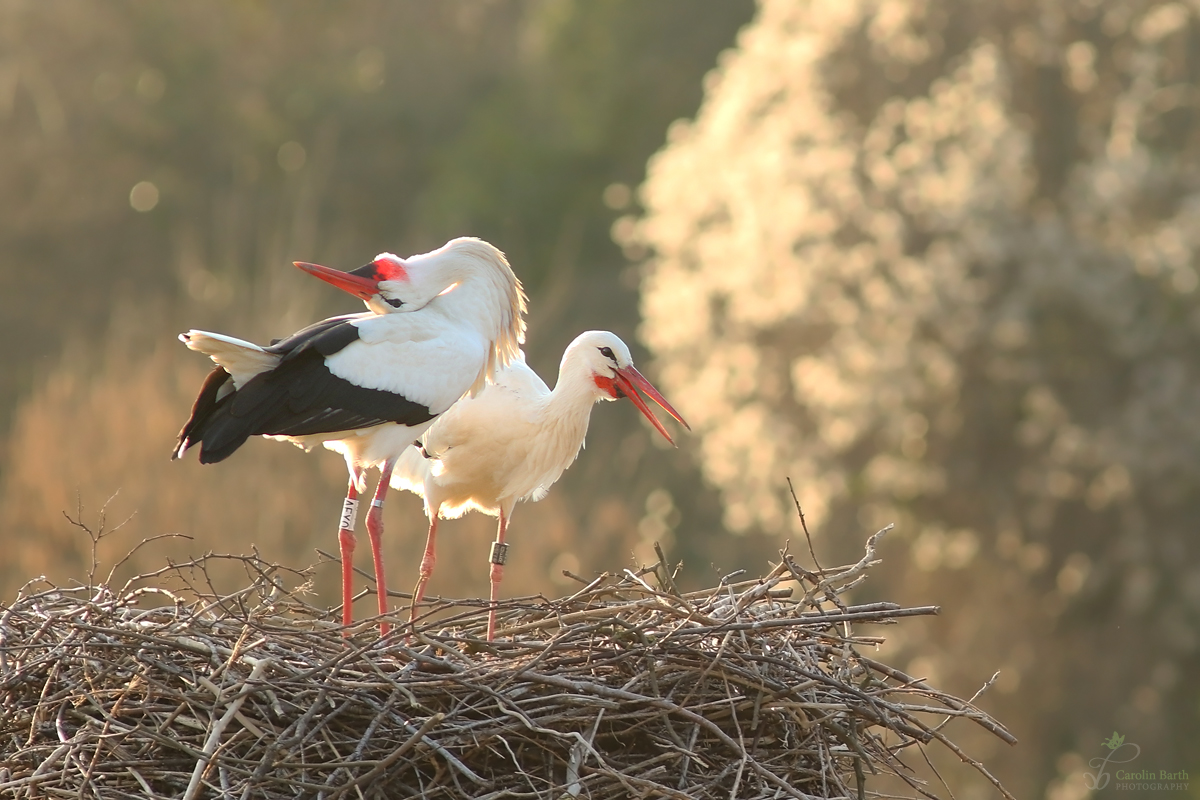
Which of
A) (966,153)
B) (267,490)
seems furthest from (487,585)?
(966,153)

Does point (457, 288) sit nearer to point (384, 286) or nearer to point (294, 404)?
point (384, 286)

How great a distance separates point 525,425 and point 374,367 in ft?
2.28

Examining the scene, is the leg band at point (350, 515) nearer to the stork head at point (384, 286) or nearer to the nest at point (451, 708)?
the stork head at point (384, 286)

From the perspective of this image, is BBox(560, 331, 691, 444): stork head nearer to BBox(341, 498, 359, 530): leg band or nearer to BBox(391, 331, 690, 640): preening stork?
BBox(391, 331, 690, 640): preening stork

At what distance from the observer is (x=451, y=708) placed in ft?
11.6

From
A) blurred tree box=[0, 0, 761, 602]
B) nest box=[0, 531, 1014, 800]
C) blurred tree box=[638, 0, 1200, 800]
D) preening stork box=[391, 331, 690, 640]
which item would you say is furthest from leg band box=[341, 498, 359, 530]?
blurred tree box=[638, 0, 1200, 800]

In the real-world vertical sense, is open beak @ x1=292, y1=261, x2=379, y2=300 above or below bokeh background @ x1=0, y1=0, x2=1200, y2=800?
below

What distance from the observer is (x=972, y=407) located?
40.7 feet

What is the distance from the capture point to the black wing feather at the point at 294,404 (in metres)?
4.32

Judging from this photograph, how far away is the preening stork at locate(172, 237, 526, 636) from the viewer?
173 inches

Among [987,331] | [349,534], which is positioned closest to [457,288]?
[349,534]

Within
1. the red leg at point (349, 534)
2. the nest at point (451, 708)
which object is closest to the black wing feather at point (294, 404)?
the red leg at point (349, 534)

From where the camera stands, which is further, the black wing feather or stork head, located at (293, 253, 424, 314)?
stork head, located at (293, 253, 424, 314)

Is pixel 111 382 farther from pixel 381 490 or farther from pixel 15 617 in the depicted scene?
pixel 15 617
